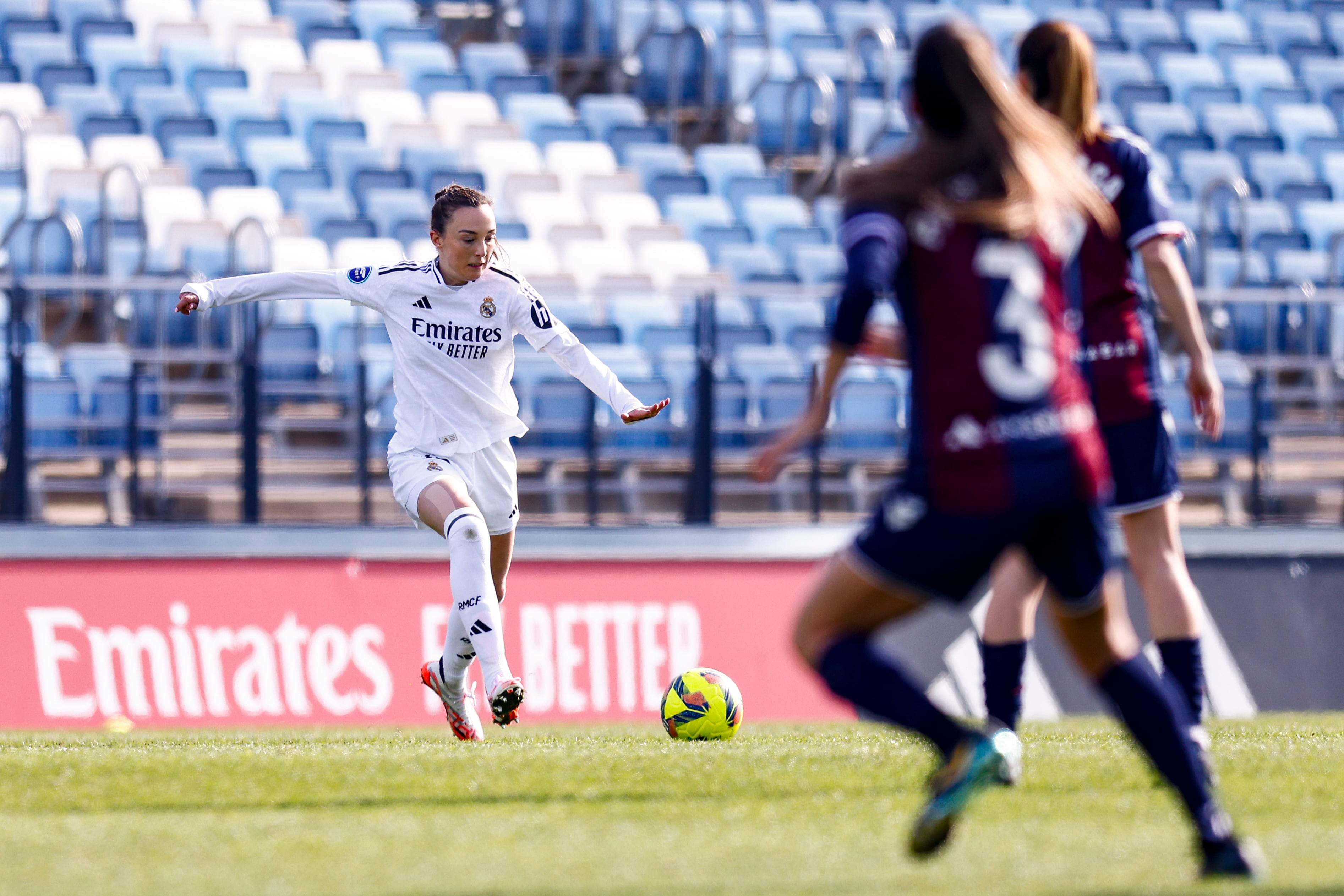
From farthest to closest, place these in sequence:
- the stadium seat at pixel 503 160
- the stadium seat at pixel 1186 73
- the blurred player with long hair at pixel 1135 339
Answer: the stadium seat at pixel 1186 73 → the stadium seat at pixel 503 160 → the blurred player with long hair at pixel 1135 339

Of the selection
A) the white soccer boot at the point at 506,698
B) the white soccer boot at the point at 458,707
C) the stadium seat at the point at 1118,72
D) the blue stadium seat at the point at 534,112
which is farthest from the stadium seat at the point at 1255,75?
the white soccer boot at the point at 506,698

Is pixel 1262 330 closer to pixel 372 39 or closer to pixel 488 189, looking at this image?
pixel 488 189

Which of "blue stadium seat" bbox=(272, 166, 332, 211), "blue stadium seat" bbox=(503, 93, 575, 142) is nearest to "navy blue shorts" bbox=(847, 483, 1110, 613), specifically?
"blue stadium seat" bbox=(272, 166, 332, 211)

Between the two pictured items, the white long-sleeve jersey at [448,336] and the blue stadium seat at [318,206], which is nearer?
the white long-sleeve jersey at [448,336]

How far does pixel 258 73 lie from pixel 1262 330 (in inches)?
345

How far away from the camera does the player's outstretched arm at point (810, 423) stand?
4.05 metres

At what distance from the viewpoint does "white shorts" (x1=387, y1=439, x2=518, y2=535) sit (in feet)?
24.1

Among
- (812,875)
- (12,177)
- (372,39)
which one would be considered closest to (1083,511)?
(812,875)

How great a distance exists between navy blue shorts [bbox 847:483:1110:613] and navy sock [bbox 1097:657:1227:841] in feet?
0.65

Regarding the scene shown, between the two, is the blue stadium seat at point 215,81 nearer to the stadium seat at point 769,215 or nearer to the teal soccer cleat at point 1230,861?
the stadium seat at point 769,215

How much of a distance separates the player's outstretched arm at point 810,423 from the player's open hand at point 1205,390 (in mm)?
1559

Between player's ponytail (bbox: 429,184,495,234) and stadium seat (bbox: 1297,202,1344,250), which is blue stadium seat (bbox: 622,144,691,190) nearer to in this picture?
stadium seat (bbox: 1297,202,1344,250)

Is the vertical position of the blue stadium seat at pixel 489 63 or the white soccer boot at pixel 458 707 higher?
the blue stadium seat at pixel 489 63

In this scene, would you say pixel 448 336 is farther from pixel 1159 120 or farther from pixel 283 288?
pixel 1159 120
